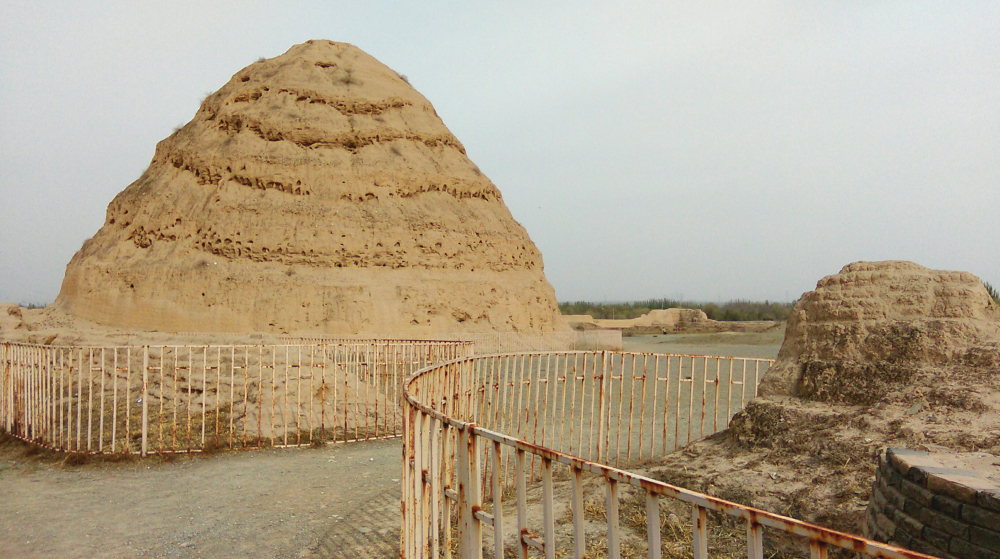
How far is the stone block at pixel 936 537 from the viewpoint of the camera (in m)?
3.27

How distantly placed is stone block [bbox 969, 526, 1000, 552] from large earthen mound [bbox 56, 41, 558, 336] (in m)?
18.7

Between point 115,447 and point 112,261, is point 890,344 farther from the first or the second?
point 112,261

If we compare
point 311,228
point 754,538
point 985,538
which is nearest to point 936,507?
point 985,538

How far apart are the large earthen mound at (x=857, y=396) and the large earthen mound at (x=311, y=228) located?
16.0m

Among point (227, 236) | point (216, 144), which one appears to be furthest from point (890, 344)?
point (216, 144)

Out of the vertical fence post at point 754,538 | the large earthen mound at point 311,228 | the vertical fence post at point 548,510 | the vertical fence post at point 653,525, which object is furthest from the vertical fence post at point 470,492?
the large earthen mound at point 311,228

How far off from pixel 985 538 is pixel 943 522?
235mm

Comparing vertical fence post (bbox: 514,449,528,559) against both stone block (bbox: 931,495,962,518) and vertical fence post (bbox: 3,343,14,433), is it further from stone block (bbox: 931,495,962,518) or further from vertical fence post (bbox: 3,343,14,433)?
vertical fence post (bbox: 3,343,14,433)

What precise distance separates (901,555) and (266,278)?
21.5m

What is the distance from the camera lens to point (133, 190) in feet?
83.3

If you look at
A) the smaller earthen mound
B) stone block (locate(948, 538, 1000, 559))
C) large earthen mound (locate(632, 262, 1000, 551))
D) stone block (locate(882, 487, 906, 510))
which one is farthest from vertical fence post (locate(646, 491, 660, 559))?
the smaller earthen mound

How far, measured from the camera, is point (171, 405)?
915 centimetres

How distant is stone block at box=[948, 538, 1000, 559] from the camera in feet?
9.89

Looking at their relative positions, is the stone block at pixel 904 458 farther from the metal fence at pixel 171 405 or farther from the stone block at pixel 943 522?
the metal fence at pixel 171 405
